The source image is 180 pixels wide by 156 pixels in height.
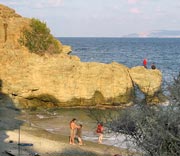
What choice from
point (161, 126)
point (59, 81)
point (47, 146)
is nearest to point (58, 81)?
point (59, 81)

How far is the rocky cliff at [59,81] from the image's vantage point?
34562 millimetres

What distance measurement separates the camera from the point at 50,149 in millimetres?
20203

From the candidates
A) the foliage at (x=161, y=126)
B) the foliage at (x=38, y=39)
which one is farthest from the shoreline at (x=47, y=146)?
the foliage at (x=38, y=39)

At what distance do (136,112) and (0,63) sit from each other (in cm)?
2748

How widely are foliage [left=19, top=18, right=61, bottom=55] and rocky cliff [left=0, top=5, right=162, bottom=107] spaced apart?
5.33 ft

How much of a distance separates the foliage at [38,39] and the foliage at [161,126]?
29081 mm

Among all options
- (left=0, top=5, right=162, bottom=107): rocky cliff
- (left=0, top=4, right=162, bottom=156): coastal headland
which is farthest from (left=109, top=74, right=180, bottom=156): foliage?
(left=0, top=5, right=162, bottom=107): rocky cliff

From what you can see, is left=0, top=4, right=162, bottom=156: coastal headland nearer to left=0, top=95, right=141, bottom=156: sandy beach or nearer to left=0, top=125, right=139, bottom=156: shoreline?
left=0, top=95, right=141, bottom=156: sandy beach

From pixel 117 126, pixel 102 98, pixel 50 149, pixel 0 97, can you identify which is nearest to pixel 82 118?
pixel 102 98

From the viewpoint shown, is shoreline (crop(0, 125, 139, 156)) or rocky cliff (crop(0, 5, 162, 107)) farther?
rocky cliff (crop(0, 5, 162, 107))

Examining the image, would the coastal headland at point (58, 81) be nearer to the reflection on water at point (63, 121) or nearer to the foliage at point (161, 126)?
the reflection on water at point (63, 121)

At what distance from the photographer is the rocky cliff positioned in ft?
113

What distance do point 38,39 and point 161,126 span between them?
104ft

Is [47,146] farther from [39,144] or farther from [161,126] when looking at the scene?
[161,126]
